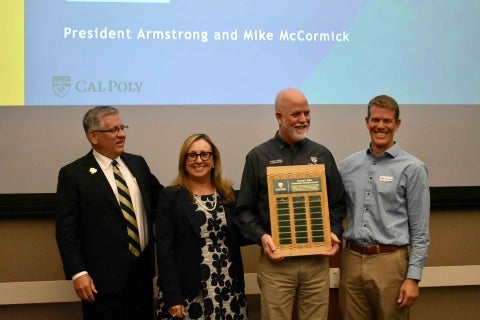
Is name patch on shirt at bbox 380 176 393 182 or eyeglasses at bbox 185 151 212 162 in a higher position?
eyeglasses at bbox 185 151 212 162

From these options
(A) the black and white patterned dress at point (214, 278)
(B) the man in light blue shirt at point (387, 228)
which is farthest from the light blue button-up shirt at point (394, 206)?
(A) the black and white patterned dress at point (214, 278)

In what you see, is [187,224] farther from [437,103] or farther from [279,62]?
[437,103]

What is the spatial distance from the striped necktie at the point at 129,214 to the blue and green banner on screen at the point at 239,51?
64 cm

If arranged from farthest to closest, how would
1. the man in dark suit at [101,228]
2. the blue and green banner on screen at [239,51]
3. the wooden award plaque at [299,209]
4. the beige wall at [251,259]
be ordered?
the beige wall at [251,259], the blue and green banner on screen at [239,51], the man in dark suit at [101,228], the wooden award plaque at [299,209]

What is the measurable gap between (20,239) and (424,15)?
2.88m

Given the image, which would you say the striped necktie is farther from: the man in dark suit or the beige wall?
the beige wall

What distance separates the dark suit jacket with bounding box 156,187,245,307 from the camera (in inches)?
94.3

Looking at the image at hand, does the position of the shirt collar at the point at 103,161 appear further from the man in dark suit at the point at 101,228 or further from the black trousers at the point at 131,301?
the black trousers at the point at 131,301

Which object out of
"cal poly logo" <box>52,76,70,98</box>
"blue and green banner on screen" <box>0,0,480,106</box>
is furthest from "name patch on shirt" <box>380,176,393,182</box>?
"cal poly logo" <box>52,76,70,98</box>

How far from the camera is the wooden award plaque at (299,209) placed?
2.36m

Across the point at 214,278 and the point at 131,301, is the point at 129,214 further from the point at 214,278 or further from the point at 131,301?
the point at 214,278

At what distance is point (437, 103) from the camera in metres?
3.32

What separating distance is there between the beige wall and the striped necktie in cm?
81

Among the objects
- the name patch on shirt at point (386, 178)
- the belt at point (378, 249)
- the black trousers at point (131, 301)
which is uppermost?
the name patch on shirt at point (386, 178)
